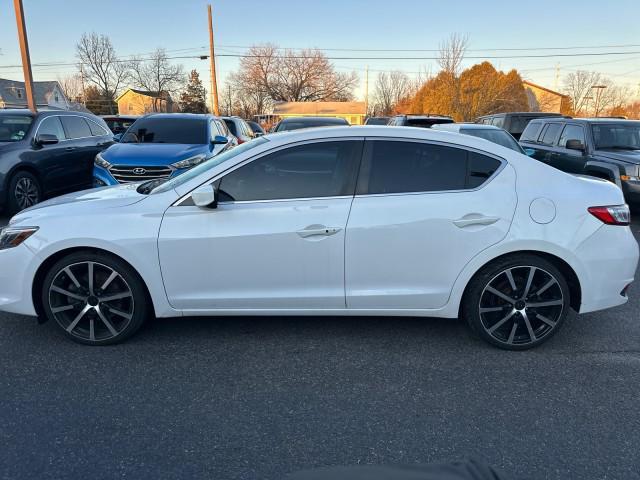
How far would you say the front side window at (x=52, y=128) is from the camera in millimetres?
8234

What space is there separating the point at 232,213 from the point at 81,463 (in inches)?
67.9

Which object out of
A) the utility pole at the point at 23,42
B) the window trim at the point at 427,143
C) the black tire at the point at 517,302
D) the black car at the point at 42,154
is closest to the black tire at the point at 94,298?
the window trim at the point at 427,143

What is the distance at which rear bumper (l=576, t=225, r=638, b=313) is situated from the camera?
3373mm

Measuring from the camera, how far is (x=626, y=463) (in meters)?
2.36

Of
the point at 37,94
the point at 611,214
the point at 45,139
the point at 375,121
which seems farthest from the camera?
the point at 37,94

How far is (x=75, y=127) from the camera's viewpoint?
362 inches

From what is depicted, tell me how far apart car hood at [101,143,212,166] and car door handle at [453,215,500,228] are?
5237mm

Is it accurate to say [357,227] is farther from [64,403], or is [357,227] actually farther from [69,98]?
[69,98]

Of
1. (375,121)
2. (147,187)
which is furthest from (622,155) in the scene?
(375,121)

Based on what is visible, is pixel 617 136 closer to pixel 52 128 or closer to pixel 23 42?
pixel 52 128

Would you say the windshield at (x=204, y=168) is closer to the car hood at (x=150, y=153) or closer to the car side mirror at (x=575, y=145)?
Result: the car hood at (x=150, y=153)

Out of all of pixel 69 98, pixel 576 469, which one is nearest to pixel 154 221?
pixel 576 469

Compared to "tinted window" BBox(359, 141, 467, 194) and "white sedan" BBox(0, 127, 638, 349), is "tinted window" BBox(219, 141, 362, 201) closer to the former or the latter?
"white sedan" BBox(0, 127, 638, 349)

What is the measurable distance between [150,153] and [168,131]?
142cm
